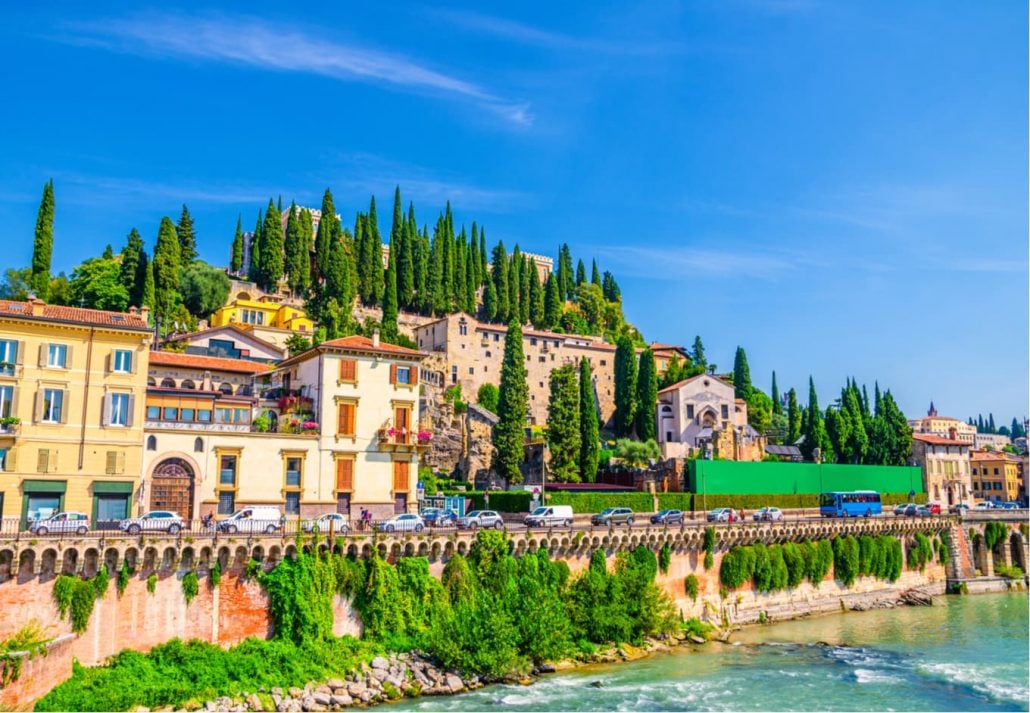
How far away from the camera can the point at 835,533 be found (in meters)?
54.9

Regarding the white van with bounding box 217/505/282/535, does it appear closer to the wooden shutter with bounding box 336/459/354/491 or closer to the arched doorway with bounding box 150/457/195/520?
the arched doorway with bounding box 150/457/195/520

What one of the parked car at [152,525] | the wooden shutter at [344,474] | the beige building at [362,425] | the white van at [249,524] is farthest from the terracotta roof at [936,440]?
the parked car at [152,525]

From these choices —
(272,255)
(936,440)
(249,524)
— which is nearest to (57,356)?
(249,524)

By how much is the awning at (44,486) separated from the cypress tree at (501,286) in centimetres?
8008

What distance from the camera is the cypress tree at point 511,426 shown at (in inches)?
2842

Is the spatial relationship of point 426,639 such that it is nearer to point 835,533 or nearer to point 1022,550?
point 835,533

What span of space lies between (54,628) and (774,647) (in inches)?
1222

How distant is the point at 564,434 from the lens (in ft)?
247

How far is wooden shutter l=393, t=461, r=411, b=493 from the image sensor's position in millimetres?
48906

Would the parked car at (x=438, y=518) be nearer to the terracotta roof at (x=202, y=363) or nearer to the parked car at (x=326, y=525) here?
the parked car at (x=326, y=525)

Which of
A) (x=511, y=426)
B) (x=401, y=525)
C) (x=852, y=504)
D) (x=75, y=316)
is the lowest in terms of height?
(x=401, y=525)

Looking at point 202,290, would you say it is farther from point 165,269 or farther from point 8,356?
point 8,356

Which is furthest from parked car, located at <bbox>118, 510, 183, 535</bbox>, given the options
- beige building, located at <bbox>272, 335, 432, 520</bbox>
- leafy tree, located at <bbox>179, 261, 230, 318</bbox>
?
leafy tree, located at <bbox>179, 261, 230, 318</bbox>

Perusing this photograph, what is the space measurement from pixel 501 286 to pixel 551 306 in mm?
8452
